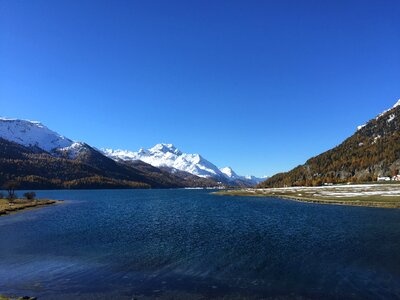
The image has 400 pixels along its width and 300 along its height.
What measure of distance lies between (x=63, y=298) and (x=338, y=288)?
22988 mm

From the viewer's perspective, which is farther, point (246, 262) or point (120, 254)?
point (120, 254)

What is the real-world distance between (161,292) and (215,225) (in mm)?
46479

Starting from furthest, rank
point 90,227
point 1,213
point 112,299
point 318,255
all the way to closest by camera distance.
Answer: point 1,213
point 90,227
point 318,255
point 112,299

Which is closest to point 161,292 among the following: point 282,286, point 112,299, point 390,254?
point 112,299

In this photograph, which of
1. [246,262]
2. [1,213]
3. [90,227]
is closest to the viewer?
[246,262]

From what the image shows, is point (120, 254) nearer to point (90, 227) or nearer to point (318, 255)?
point (318, 255)

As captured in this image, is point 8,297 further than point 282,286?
No

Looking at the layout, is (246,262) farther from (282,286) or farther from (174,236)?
(174,236)

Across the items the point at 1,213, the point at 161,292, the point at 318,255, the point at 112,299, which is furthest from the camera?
the point at 1,213

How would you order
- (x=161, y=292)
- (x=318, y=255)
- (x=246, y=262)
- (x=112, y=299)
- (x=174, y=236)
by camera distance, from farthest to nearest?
(x=174, y=236), (x=318, y=255), (x=246, y=262), (x=161, y=292), (x=112, y=299)

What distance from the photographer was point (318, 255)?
43.2m

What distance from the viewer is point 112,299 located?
27609mm

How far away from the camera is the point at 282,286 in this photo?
101 ft

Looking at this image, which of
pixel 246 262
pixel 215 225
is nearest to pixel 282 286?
pixel 246 262
